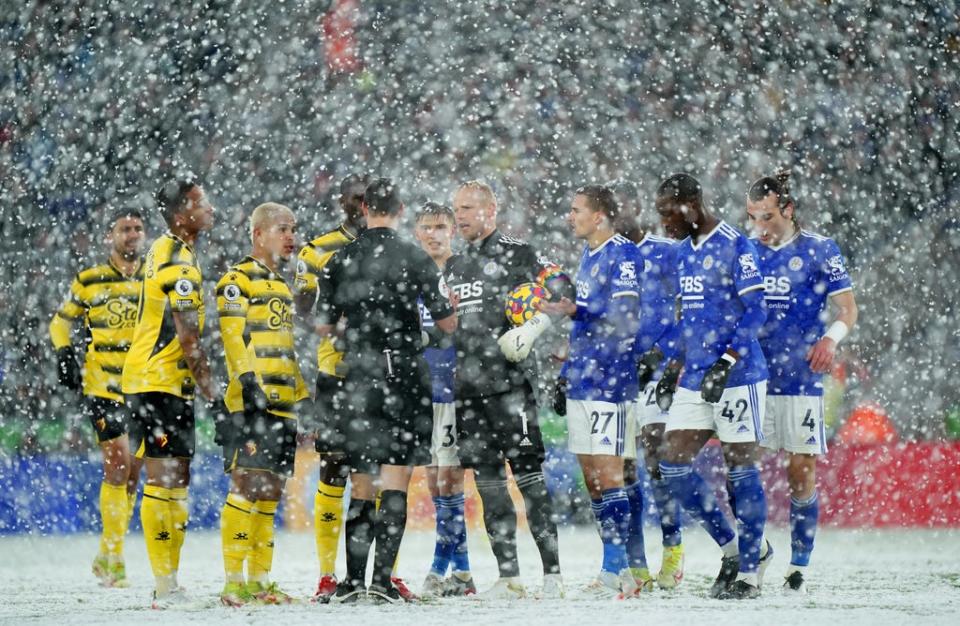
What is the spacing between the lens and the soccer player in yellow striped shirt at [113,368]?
755 cm

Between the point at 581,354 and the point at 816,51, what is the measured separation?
14156mm

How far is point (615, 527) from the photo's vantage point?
6480 mm

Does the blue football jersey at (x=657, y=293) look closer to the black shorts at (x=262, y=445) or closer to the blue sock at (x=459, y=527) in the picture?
the blue sock at (x=459, y=527)

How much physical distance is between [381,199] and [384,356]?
0.72 m

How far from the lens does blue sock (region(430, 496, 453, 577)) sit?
6.86 meters

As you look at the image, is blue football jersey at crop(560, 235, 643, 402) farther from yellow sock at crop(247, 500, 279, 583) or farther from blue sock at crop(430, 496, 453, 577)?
yellow sock at crop(247, 500, 279, 583)

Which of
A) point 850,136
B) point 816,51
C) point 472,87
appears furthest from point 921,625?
point 472,87

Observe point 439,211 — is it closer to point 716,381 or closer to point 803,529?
point 716,381

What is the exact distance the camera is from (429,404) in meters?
6.33

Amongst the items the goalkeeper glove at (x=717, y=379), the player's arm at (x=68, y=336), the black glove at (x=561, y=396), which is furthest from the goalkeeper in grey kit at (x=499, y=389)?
the player's arm at (x=68, y=336)

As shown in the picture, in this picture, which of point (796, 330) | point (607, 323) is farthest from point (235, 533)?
point (796, 330)

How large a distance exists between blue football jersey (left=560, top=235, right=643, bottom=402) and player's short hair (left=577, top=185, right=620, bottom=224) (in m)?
0.13

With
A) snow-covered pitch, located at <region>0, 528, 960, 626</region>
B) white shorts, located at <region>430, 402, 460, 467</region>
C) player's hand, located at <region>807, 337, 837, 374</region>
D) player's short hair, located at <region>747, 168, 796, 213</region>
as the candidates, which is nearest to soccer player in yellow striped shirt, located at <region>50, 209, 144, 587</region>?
snow-covered pitch, located at <region>0, 528, 960, 626</region>

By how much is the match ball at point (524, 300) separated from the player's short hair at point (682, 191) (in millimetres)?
708
